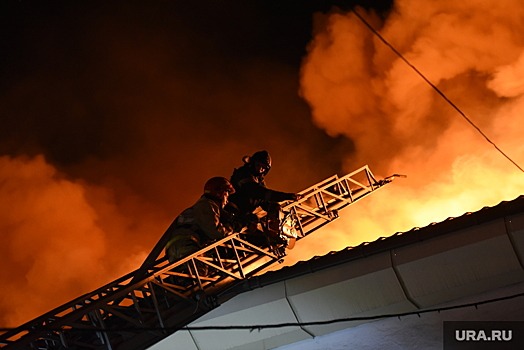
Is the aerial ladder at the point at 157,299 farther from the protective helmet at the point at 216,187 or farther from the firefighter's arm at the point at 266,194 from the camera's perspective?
the protective helmet at the point at 216,187

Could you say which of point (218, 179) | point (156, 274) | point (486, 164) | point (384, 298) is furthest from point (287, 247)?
point (486, 164)

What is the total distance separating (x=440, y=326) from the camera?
6246mm

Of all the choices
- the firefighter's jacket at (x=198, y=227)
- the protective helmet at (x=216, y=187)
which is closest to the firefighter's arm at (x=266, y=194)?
the protective helmet at (x=216, y=187)

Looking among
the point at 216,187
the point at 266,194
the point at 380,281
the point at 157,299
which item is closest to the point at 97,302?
the point at 157,299

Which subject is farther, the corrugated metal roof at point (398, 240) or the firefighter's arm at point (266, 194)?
the firefighter's arm at point (266, 194)

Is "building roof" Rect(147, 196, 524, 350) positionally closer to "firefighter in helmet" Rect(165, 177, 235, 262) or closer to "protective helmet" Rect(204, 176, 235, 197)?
"firefighter in helmet" Rect(165, 177, 235, 262)

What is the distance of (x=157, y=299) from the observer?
7156mm

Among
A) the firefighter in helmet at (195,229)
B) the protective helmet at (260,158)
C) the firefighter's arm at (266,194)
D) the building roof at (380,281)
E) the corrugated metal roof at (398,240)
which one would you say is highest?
the protective helmet at (260,158)

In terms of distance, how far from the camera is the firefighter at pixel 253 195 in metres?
8.58

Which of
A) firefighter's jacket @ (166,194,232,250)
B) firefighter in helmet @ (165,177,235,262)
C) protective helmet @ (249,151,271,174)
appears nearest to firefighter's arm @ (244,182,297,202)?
protective helmet @ (249,151,271,174)

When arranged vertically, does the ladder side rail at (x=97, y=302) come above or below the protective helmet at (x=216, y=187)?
below

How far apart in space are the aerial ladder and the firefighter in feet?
0.58

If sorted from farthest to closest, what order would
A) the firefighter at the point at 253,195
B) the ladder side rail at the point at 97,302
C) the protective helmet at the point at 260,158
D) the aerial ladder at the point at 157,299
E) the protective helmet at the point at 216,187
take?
the protective helmet at the point at 260,158, the firefighter at the point at 253,195, the protective helmet at the point at 216,187, the aerial ladder at the point at 157,299, the ladder side rail at the point at 97,302

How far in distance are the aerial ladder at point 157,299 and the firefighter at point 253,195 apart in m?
0.18
